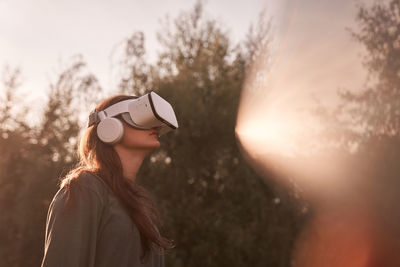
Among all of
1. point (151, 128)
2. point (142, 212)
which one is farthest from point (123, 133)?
point (142, 212)

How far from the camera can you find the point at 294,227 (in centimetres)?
1166

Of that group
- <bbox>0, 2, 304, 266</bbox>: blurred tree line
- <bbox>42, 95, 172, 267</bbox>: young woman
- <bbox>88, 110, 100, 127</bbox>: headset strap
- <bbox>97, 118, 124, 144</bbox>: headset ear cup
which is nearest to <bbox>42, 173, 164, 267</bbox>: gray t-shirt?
<bbox>42, 95, 172, 267</bbox>: young woman

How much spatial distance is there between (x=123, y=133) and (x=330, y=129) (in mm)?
9629

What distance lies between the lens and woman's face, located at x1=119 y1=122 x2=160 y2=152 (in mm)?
2603

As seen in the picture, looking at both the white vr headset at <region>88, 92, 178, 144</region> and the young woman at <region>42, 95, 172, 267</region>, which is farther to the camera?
the white vr headset at <region>88, 92, 178, 144</region>

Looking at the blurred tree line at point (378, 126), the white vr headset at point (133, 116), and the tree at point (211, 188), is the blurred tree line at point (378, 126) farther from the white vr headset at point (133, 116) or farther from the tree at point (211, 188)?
the white vr headset at point (133, 116)

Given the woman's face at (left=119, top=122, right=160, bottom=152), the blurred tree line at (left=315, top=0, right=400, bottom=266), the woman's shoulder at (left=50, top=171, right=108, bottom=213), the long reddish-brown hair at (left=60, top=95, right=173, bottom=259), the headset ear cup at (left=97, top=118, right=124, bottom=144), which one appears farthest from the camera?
the blurred tree line at (left=315, top=0, right=400, bottom=266)

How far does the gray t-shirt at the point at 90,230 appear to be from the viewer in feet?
6.64

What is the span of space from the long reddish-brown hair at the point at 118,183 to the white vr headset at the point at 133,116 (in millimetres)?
71

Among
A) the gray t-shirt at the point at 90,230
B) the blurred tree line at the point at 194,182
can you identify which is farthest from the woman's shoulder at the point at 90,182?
the blurred tree line at the point at 194,182

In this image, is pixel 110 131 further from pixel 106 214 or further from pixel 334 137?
pixel 334 137

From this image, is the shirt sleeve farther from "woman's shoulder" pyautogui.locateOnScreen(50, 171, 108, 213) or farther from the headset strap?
the headset strap

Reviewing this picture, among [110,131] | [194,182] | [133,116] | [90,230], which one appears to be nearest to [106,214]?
[90,230]

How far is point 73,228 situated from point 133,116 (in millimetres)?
846
